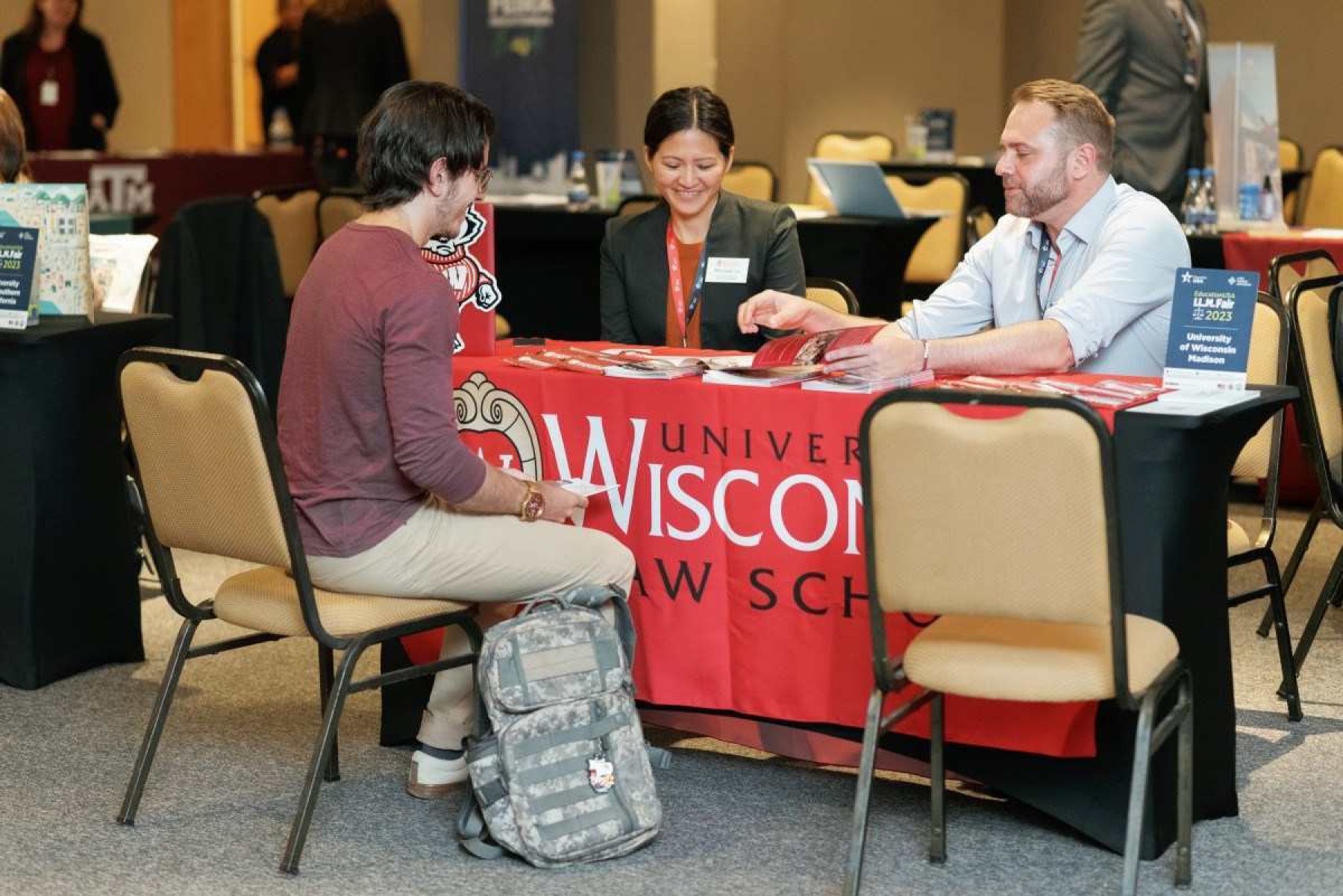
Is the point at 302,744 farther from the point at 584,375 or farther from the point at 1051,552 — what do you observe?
the point at 1051,552

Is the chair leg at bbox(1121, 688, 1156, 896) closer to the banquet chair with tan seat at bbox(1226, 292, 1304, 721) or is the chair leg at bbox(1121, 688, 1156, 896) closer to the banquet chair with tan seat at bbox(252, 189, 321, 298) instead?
the banquet chair with tan seat at bbox(1226, 292, 1304, 721)

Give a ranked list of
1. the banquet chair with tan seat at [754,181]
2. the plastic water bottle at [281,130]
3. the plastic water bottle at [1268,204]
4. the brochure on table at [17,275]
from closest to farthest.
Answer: the brochure on table at [17,275] → the plastic water bottle at [1268,204] → the banquet chair with tan seat at [754,181] → the plastic water bottle at [281,130]

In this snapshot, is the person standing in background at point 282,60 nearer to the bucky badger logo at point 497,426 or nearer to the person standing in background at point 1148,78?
the person standing in background at point 1148,78

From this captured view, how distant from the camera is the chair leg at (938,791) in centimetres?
296

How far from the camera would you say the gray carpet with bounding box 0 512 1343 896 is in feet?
9.51

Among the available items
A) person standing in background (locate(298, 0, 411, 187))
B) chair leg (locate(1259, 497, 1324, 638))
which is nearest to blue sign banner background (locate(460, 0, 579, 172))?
person standing in background (locate(298, 0, 411, 187))

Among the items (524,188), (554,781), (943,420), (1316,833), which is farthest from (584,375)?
(524,188)

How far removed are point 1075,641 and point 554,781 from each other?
0.85 m

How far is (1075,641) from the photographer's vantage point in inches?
105

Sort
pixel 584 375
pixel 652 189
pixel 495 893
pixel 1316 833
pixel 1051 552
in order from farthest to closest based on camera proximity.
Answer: pixel 652 189
pixel 584 375
pixel 1316 833
pixel 495 893
pixel 1051 552

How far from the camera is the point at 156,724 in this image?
3135mm

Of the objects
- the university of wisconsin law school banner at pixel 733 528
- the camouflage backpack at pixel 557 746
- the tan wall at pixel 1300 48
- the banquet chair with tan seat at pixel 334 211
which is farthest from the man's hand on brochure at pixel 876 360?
the tan wall at pixel 1300 48

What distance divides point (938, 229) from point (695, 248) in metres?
3.60

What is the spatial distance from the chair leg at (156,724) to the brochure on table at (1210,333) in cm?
171
